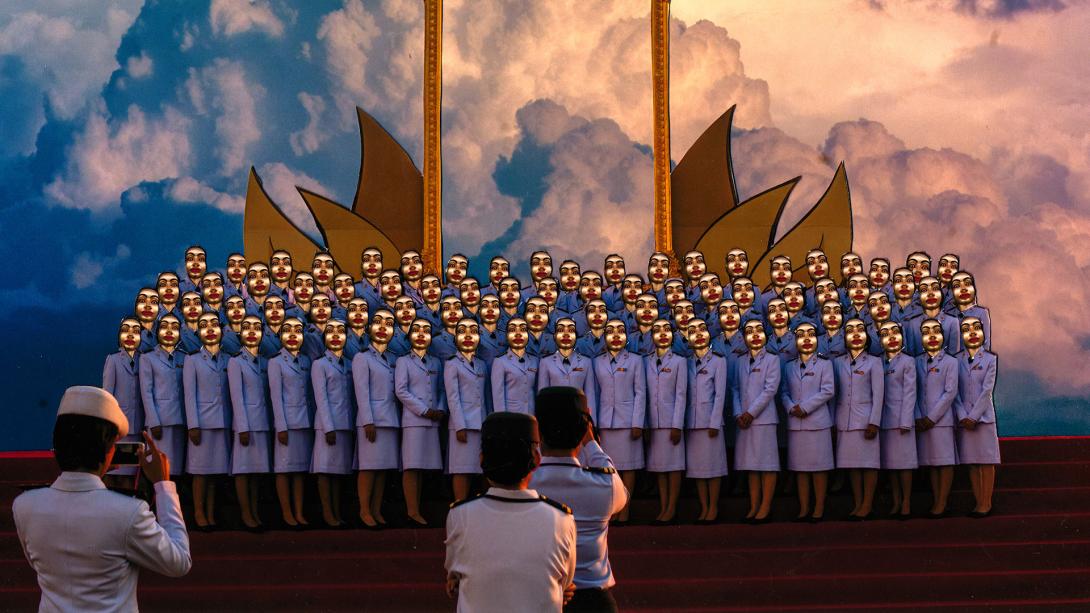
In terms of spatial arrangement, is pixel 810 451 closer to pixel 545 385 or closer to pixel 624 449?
pixel 624 449

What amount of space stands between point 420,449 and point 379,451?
215 millimetres

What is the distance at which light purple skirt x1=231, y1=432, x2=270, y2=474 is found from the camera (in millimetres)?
7023

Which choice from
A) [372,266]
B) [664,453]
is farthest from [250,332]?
[664,453]

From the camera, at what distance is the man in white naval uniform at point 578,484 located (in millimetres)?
3238

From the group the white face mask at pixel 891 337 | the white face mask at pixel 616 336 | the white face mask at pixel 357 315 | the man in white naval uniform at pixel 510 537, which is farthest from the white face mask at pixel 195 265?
the man in white naval uniform at pixel 510 537

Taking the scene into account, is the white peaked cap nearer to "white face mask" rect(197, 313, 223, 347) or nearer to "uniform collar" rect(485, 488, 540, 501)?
"uniform collar" rect(485, 488, 540, 501)

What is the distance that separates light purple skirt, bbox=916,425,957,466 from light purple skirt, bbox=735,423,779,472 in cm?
77

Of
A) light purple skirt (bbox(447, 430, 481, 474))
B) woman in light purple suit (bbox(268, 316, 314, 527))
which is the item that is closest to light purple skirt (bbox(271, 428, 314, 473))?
woman in light purple suit (bbox(268, 316, 314, 527))

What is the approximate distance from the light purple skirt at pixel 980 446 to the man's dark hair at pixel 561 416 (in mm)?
4302

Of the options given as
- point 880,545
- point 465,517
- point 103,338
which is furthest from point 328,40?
point 465,517

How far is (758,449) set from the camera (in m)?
7.03

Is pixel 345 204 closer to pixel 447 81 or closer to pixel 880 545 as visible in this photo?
pixel 447 81

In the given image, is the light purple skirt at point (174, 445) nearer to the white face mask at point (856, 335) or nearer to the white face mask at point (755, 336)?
the white face mask at point (755, 336)

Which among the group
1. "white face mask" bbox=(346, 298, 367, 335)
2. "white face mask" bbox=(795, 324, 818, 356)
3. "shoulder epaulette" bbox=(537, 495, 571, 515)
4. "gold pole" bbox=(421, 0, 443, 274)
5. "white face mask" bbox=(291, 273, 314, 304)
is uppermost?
"gold pole" bbox=(421, 0, 443, 274)
